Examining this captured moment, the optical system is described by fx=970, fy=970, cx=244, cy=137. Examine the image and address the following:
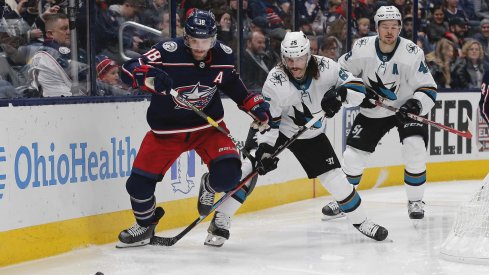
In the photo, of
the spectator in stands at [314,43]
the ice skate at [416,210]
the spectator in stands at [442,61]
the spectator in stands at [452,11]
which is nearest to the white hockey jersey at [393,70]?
the ice skate at [416,210]

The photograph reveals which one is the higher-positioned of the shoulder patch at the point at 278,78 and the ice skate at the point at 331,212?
the shoulder patch at the point at 278,78

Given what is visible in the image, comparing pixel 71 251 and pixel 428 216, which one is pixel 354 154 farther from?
pixel 71 251

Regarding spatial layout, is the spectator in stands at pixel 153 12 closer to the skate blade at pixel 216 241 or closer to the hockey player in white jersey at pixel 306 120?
the hockey player in white jersey at pixel 306 120

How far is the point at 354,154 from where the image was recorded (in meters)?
5.71

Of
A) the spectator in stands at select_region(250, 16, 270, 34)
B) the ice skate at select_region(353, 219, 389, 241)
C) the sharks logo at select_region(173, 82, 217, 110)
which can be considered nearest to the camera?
the sharks logo at select_region(173, 82, 217, 110)

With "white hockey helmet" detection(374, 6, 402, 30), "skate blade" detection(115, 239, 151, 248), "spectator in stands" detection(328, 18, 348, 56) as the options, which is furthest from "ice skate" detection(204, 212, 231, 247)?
"spectator in stands" detection(328, 18, 348, 56)

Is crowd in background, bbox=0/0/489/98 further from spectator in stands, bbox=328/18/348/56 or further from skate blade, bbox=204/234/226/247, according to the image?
skate blade, bbox=204/234/226/247

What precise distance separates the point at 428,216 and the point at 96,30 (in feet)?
7.64

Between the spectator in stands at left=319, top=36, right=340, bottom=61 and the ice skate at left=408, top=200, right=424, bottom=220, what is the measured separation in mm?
2090

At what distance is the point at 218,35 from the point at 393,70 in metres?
1.35

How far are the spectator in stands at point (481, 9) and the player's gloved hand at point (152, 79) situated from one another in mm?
5111

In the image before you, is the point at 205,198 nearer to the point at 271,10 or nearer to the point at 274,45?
the point at 274,45

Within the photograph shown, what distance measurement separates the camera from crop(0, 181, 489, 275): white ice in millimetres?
4285

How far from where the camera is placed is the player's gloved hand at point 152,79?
174 inches
